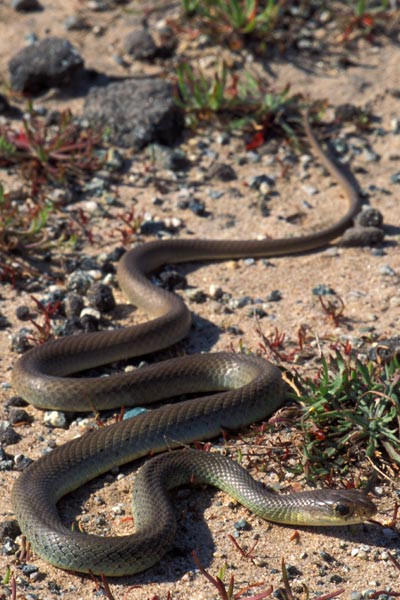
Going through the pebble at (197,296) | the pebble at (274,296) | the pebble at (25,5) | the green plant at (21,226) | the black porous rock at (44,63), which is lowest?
the pebble at (197,296)

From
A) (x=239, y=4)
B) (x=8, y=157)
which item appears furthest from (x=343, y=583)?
(x=239, y=4)

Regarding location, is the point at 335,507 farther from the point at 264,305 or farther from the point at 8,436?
the point at 264,305

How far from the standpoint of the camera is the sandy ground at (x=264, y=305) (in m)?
5.14

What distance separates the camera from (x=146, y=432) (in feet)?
19.9

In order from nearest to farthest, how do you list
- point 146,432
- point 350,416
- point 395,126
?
point 350,416 → point 146,432 → point 395,126

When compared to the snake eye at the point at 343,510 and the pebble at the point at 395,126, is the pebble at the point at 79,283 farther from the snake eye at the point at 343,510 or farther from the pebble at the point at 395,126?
the pebble at the point at 395,126

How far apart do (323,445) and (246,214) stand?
12.1ft

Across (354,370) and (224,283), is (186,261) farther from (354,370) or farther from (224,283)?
(354,370)

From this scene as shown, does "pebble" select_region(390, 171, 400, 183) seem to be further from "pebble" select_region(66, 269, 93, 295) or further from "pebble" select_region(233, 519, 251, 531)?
"pebble" select_region(233, 519, 251, 531)

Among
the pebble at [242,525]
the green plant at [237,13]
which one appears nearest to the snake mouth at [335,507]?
the pebble at [242,525]

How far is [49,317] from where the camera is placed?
754cm

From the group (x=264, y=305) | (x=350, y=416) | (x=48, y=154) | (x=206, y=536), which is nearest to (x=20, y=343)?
(x=264, y=305)

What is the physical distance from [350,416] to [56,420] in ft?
7.14

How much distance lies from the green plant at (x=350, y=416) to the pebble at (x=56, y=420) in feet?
5.79
